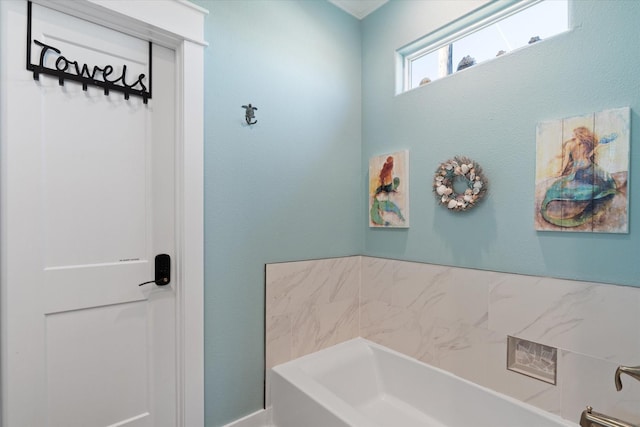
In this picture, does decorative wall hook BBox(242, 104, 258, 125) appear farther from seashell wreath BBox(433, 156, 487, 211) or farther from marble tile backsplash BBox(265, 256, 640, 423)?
seashell wreath BBox(433, 156, 487, 211)

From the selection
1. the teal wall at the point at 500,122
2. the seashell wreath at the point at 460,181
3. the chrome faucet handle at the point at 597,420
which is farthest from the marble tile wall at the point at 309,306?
the chrome faucet handle at the point at 597,420

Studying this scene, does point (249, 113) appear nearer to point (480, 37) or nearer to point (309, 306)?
point (309, 306)

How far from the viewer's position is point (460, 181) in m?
1.72

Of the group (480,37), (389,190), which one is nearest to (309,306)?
(389,190)

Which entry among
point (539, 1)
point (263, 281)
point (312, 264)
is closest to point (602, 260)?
point (539, 1)

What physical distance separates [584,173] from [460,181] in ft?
1.76

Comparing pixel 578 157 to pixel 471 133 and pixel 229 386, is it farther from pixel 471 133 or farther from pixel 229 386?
pixel 229 386

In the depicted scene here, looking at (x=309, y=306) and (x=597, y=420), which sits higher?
(x=309, y=306)

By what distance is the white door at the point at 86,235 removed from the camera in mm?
1198

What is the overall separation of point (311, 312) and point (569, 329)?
1324 millimetres

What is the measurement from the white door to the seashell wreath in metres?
1.44

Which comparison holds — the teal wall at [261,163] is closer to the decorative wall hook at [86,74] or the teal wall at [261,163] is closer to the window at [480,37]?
the decorative wall hook at [86,74]

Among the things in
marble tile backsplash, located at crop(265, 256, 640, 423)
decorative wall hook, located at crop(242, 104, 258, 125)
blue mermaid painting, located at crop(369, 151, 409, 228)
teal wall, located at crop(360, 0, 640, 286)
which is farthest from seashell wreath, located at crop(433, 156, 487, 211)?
decorative wall hook, located at crop(242, 104, 258, 125)

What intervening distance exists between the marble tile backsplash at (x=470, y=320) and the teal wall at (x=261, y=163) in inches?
6.5
